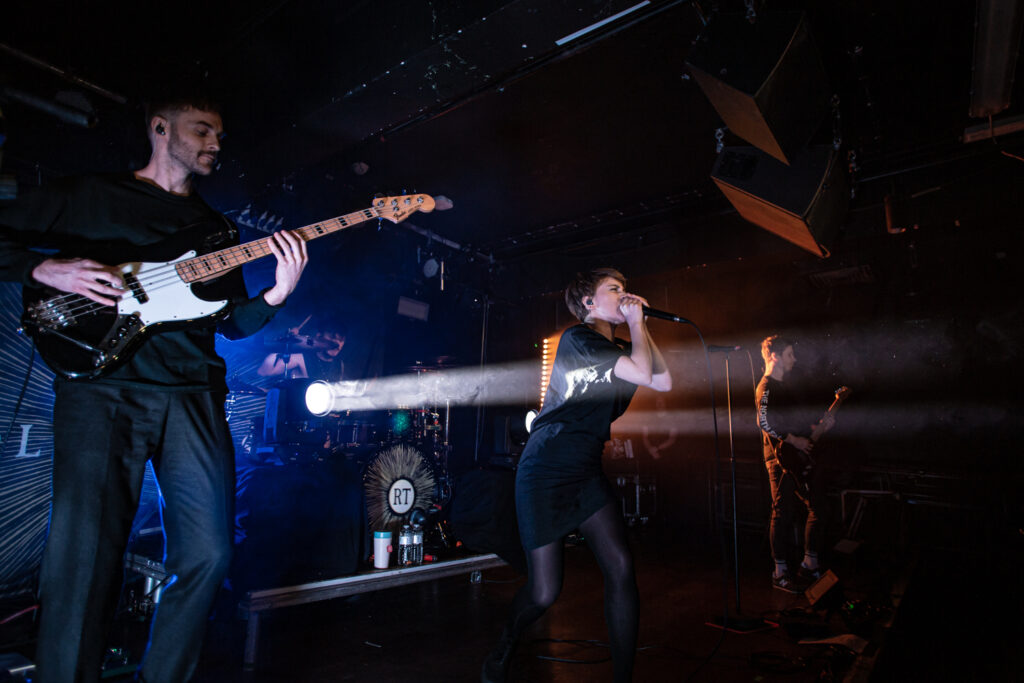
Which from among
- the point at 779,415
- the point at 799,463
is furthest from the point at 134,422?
the point at 799,463

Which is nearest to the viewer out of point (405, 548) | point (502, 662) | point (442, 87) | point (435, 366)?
point (502, 662)

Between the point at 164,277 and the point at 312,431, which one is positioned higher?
the point at 164,277

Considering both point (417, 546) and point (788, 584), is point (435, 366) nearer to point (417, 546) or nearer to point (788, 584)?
point (417, 546)

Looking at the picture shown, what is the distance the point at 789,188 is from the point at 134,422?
4152mm

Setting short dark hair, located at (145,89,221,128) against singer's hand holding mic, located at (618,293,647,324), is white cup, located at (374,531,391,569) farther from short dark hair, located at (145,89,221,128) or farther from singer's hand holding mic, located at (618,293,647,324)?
short dark hair, located at (145,89,221,128)

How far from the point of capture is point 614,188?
5.93m

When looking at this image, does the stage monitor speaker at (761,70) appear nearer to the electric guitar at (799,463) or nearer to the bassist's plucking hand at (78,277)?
the electric guitar at (799,463)

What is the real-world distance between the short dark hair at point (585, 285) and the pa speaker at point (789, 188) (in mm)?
1856

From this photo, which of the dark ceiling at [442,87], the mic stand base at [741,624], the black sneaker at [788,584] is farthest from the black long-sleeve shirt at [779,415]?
the mic stand base at [741,624]

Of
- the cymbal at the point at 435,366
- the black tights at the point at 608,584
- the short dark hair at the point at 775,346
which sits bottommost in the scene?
the black tights at the point at 608,584

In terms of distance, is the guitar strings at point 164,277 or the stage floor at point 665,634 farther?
the stage floor at point 665,634

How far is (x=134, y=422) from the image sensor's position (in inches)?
65.4

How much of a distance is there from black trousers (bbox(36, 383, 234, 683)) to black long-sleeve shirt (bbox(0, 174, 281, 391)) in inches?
3.9

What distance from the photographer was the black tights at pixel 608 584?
2129mm
